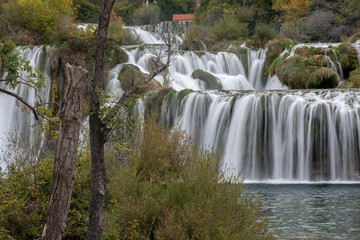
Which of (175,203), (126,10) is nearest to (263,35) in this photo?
(126,10)

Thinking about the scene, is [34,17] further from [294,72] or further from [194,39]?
[294,72]

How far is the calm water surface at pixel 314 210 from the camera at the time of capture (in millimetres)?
9156

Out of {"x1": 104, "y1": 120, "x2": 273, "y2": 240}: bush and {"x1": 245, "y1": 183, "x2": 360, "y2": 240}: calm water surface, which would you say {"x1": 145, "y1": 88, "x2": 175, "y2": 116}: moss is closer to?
{"x1": 245, "y1": 183, "x2": 360, "y2": 240}: calm water surface

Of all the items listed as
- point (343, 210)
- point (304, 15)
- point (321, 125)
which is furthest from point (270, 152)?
point (304, 15)

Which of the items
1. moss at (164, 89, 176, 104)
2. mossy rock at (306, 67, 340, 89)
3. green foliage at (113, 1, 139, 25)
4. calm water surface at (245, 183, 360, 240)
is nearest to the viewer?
calm water surface at (245, 183, 360, 240)

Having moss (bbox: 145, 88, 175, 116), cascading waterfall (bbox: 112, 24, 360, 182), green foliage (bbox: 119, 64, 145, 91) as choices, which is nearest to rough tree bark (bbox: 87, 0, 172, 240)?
cascading waterfall (bbox: 112, 24, 360, 182)

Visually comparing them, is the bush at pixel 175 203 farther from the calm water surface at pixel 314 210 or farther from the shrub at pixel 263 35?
the shrub at pixel 263 35

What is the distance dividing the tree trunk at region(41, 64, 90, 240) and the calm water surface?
2.99m

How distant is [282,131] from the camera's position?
18594 mm

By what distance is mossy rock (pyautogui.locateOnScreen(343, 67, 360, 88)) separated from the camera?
2194cm

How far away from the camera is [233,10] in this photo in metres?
40.2

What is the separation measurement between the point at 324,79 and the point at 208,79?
21.9ft

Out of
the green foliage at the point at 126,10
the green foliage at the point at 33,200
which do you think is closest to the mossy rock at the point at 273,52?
the green foliage at the point at 33,200

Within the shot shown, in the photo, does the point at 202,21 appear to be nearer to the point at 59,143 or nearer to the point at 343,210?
the point at 343,210
